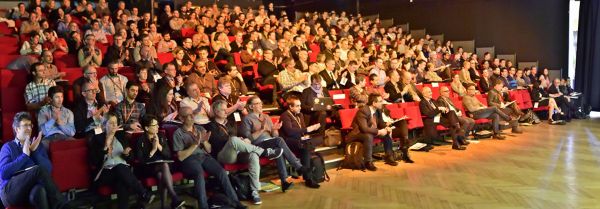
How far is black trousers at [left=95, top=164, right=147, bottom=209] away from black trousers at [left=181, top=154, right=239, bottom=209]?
1.46 feet

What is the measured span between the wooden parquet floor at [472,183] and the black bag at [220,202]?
12.4 inches

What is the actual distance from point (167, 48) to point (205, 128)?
332 centimetres

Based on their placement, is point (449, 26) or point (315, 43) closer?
point (315, 43)

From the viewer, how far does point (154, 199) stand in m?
4.77

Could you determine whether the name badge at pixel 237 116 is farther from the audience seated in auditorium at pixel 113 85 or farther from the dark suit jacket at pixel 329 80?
the dark suit jacket at pixel 329 80

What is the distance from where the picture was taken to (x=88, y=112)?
16.3 feet

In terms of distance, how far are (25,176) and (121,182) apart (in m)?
0.73

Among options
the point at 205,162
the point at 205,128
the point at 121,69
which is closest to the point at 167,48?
the point at 121,69

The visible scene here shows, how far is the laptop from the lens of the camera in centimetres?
679

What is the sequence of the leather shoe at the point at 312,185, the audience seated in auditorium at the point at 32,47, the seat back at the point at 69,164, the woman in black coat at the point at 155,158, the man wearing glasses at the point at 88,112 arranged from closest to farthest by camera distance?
the seat back at the point at 69,164
the woman in black coat at the point at 155,158
the man wearing glasses at the point at 88,112
the leather shoe at the point at 312,185
the audience seated in auditorium at the point at 32,47

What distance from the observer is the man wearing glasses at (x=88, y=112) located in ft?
16.0

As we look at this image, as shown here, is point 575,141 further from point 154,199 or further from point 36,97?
point 36,97

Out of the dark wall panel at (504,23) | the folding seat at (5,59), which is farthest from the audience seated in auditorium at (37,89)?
the dark wall panel at (504,23)

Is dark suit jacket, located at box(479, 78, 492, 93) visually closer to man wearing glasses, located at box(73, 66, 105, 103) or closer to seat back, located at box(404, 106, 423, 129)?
seat back, located at box(404, 106, 423, 129)
